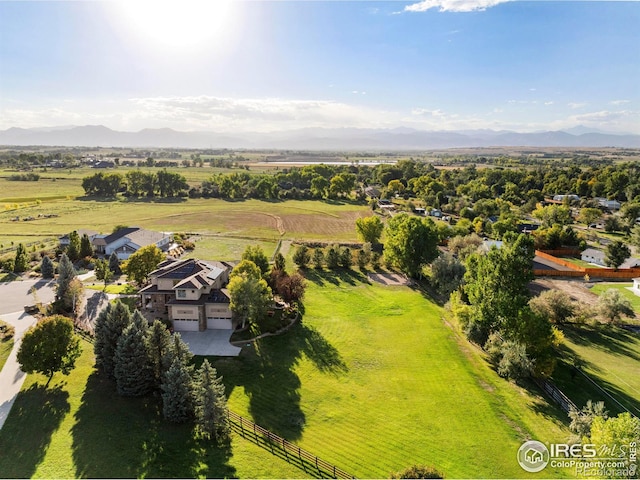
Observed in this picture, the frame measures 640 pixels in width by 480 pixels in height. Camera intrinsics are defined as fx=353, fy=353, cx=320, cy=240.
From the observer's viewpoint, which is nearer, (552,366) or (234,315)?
(552,366)

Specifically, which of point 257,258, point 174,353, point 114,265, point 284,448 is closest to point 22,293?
point 114,265

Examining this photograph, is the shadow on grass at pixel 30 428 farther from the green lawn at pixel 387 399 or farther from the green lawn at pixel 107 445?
the green lawn at pixel 387 399

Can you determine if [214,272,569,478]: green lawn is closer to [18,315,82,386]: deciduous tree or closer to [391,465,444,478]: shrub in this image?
[391,465,444,478]: shrub

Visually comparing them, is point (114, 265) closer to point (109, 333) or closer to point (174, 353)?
point (109, 333)

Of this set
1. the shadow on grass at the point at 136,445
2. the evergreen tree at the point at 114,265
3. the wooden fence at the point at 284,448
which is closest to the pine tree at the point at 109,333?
the shadow on grass at the point at 136,445

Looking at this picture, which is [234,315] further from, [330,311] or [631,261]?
[631,261]

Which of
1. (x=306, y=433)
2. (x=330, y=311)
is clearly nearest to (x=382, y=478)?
(x=306, y=433)
